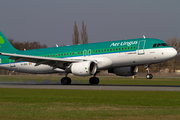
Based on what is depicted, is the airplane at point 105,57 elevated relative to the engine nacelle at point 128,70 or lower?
elevated

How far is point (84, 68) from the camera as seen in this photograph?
3166 cm

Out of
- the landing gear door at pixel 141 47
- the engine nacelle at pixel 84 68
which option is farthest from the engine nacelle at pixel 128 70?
the engine nacelle at pixel 84 68

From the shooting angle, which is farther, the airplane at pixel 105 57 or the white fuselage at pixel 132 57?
the airplane at pixel 105 57

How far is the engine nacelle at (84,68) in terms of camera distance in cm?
3159

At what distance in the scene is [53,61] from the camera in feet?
112

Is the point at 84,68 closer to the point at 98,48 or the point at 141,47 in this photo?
the point at 98,48

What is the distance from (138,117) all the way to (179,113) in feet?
6.86

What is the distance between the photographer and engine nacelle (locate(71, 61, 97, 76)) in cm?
3159

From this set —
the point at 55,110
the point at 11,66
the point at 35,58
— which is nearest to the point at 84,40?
the point at 11,66

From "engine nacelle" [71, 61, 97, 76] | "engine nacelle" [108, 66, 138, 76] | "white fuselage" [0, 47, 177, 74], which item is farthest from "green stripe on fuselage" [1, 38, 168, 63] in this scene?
"engine nacelle" [108, 66, 138, 76]

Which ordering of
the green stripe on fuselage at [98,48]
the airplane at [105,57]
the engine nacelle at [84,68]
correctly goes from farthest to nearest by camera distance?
the green stripe on fuselage at [98,48] → the engine nacelle at [84,68] → the airplane at [105,57]

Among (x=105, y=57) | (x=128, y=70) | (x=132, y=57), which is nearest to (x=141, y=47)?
(x=132, y=57)

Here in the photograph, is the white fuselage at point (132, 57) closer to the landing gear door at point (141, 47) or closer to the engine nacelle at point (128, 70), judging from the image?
the landing gear door at point (141, 47)

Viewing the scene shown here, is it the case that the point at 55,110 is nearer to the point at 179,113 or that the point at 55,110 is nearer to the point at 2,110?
the point at 2,110
